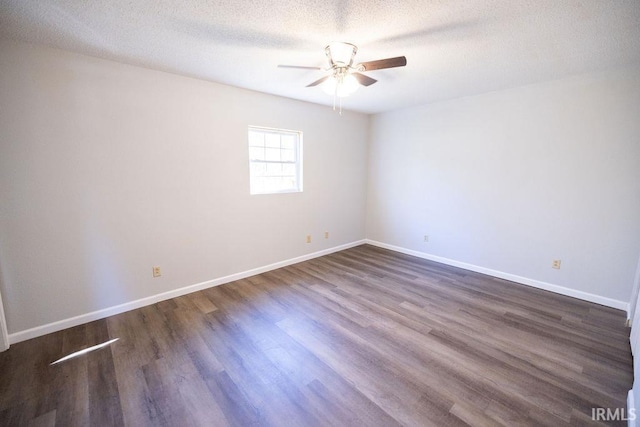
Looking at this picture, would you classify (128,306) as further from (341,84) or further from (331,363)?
(341,84)

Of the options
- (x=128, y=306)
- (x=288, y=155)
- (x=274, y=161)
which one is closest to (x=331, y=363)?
(x=128, y=306)

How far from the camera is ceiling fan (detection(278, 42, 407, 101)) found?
74.4 inches

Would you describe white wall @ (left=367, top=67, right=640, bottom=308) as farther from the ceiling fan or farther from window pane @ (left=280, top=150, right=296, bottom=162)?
the ceiling fan

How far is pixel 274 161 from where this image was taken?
3.81 m

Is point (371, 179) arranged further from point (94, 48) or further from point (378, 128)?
point (94, 48)

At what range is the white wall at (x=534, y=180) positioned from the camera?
2703 mm

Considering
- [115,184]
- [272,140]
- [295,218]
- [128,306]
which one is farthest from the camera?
[295,218]

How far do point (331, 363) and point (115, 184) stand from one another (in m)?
2.57

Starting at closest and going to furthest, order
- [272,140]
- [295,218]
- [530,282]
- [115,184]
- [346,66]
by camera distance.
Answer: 1. [346,66]
2. [115,184]
3. [530,282]
4. [272,140]
5. [295,218]

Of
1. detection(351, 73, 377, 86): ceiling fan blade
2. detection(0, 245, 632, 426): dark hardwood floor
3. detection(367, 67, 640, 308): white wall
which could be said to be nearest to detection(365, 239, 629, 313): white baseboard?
detection(367, 67, 640, 308): white wall

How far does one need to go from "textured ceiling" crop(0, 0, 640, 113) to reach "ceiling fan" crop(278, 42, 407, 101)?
0.43ft

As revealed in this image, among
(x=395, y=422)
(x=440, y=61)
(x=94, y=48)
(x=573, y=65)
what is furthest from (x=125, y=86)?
(x=573, y=65)

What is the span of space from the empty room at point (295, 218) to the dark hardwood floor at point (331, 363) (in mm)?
18

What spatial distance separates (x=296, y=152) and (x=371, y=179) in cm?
173
